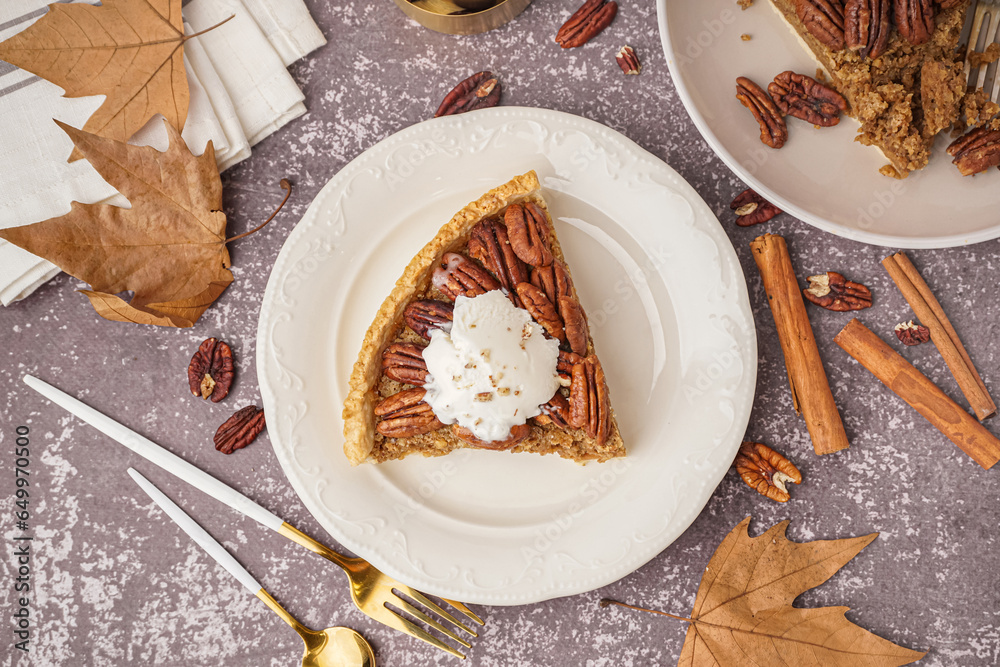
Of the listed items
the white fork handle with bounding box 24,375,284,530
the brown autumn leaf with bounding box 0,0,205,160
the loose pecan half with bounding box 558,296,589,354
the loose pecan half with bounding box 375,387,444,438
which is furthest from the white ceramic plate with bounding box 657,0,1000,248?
the white fork handle with bounding box 24,375,284,530

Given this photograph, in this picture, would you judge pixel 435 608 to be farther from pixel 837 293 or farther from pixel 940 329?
pixel 940 329

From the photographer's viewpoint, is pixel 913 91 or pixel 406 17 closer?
pixel 913 91

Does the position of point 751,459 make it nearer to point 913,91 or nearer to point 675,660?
point 675,660

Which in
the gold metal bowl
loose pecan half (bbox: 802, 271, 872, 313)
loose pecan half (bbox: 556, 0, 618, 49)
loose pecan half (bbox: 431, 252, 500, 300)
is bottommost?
loose pecan half (bbox: 802, 271, 872, 313)

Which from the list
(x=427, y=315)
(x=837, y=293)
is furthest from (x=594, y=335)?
(x=837, y=293)

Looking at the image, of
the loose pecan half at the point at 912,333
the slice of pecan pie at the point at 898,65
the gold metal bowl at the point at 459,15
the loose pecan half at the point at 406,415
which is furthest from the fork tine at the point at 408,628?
the slice of pecan pie at the point at 898,65

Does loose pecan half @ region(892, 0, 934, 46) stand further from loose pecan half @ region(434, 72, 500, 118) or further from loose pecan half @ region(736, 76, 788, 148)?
loose pecan half @ region(434, 72, 500, 118)

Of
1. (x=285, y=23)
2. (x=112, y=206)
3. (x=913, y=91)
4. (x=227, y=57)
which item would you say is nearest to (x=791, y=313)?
(x=913, y=91)
